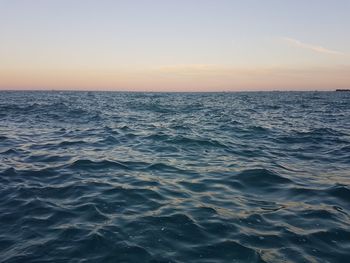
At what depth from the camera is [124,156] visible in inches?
504

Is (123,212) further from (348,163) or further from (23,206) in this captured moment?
(348,163)

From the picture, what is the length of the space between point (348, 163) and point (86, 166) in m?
9.73

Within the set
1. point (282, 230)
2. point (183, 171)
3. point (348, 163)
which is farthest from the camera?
point (348, 163)

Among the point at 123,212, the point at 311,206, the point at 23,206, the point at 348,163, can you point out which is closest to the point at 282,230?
the point at 311,206

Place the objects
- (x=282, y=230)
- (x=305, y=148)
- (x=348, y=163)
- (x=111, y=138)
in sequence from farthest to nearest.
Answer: (x=111, y=138)
(x=305, y=148)
(x=348, y=163)
(x=282, y=230)

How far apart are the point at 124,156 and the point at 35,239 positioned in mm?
7066

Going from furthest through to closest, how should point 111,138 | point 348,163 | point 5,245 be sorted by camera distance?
point 111,138
point 348,163
point 5,245

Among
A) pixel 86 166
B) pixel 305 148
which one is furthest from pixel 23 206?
pixel 305 148

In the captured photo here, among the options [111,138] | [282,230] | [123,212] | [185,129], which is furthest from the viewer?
[185,129]

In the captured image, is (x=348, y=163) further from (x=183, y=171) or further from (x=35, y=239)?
(x=35, y=239)

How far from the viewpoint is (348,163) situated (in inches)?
467

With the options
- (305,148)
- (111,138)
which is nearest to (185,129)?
(111,138)

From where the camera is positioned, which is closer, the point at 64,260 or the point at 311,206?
the point at 64,260

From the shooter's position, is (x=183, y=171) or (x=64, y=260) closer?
(x=64, y=260)
